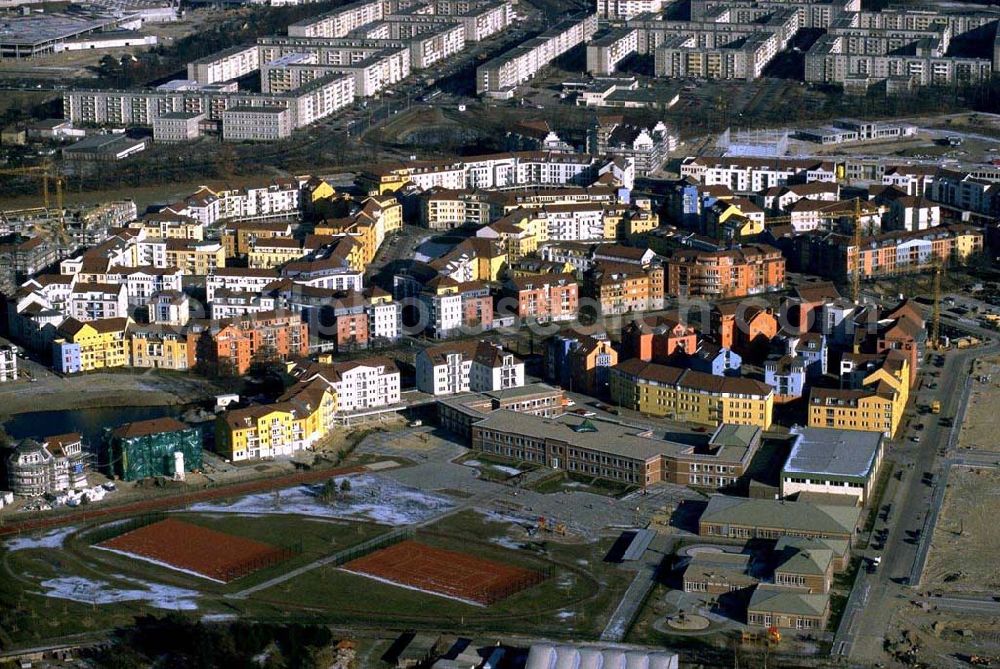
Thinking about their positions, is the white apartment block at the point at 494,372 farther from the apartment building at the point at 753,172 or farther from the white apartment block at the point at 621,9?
the white apartment block at the point at 621,9

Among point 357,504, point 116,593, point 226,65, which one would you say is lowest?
point 116,593

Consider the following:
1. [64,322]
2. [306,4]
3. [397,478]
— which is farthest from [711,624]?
[306,4]

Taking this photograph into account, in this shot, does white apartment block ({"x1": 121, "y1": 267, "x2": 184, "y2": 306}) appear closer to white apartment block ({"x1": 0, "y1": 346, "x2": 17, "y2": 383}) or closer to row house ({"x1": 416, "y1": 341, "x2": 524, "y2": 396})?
white apartment block ({"x1": 0, "y1": 346, "x2": 17, "y2": 383})

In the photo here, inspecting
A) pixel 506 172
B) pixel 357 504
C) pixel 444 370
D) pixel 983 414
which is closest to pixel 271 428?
pixel 357 504

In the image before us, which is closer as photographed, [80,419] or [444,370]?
[80,419]

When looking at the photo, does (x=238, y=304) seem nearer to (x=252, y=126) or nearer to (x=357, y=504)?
(x=357, y=504)

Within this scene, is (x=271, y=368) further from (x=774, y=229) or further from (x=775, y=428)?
(x=774, y=229)

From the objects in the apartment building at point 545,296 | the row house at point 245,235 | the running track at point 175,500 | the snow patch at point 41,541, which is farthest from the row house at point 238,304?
the snow patch at point 41,541
